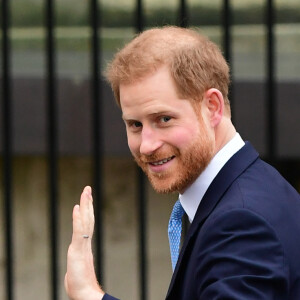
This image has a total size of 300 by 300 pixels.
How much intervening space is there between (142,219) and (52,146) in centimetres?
127

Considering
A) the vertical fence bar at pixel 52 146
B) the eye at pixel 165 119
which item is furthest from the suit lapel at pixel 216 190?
the vertical fence bar at pixel 52 146

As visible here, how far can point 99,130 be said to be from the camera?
1002 centimetres

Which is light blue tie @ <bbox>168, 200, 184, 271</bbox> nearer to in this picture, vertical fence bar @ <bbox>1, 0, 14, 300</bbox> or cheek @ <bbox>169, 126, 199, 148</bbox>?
cheek @ <bbox>169, 126, 199, 148</bbox>

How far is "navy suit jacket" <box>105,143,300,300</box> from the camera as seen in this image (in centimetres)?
234

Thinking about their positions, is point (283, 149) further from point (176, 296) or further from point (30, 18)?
point (176, 296)

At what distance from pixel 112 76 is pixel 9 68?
294 inches

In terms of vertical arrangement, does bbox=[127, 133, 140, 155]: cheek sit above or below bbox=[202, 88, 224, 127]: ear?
below

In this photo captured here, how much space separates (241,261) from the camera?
234 centimetres

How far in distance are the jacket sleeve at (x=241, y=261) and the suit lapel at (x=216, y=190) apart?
149mm

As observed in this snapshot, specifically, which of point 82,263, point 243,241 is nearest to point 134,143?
point 82,263

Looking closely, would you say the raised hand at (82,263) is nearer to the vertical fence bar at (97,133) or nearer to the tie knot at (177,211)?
the tie knot at (177,211)

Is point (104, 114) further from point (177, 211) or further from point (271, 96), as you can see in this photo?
point (177, 211)

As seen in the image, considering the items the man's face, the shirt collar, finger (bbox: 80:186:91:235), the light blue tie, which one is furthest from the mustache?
the light blue tie

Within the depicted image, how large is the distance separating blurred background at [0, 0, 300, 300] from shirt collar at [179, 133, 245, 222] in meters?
7.18
